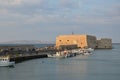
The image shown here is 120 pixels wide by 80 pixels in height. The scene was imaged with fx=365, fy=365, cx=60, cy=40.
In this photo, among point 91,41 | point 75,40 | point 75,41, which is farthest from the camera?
point 91,41

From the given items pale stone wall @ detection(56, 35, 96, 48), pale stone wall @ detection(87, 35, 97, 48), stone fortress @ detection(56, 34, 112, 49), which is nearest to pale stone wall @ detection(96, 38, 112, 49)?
pale stone wall @ detection(87, 35, 97, 48)

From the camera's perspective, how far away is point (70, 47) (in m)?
93.8

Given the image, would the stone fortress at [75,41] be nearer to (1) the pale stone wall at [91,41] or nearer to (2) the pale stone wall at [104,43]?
(1) the pale stone wall at [91,41]

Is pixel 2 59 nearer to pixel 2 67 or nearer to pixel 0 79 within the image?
pixel 2 67

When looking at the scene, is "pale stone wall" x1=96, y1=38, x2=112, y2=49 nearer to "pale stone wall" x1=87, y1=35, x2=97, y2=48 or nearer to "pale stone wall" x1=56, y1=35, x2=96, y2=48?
"pale stone wall" x1=87, y1=35, x2=97, y2=48

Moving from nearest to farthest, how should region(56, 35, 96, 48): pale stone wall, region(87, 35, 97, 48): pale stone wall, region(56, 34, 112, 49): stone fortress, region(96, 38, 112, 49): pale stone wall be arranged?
1. region(56, 34, 112, 49): stone fortress
2. region(56, 35, 96, 48): pale stone wall
3. region(87, 35, 97, 48): pale stone wall
4. region(96, 38, 112, 49): pale stone wall

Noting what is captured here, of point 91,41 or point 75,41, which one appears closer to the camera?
point 75,41

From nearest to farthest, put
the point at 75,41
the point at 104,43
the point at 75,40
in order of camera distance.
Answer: the point at 75,40, the point at 75,41, the point at 104,43

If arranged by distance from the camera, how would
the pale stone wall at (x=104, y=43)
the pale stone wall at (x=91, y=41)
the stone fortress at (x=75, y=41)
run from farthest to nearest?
the pale stone wall at (x=104, y=43), the pale stone wall at (x=91, y=41), the stone fortress at (x=75, y=41)

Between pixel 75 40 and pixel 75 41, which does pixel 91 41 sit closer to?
pixel 75 41

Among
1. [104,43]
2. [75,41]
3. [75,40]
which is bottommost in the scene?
[104,43]

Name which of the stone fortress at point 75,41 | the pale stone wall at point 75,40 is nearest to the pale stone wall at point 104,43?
the stone fortress at point 75,41

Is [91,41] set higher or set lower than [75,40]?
lower

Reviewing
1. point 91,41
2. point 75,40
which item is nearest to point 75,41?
point 75,40
